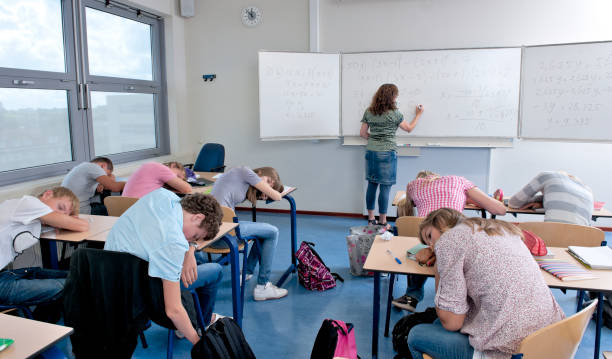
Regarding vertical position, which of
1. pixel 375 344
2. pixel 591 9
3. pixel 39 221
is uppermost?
pixel 591 9

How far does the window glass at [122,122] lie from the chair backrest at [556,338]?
15.0ft

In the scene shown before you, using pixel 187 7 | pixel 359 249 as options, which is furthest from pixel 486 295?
pixel 187 7

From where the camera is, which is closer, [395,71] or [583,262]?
[583,262]

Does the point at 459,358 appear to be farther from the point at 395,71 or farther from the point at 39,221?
the point at 395,71

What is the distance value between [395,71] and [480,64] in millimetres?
904

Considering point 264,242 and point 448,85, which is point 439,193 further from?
point 448,85

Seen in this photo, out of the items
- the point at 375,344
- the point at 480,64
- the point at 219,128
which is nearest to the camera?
the point at 375,344

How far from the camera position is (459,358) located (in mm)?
1740

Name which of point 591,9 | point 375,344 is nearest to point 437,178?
point 375,344

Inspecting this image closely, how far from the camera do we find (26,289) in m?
2.28

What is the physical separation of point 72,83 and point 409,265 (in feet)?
12.5

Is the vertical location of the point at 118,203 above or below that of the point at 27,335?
above

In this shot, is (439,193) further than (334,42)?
No

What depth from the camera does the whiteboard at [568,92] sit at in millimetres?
4406
